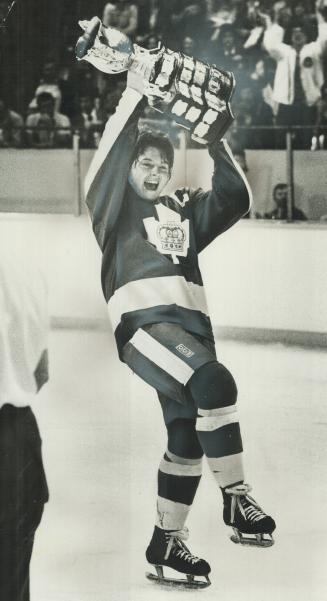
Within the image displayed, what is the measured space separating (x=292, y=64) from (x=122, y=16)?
56cm

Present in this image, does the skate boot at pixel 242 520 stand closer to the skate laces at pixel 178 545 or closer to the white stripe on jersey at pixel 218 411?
the skate laces at pixel 178 545

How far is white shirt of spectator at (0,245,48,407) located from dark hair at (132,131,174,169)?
53 cm

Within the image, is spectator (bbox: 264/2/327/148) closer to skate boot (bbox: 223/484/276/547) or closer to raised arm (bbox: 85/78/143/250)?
raised arm (bbox: 85/78/143/250)

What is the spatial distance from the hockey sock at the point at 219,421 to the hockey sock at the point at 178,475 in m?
0.05

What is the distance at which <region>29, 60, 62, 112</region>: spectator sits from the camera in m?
3.53

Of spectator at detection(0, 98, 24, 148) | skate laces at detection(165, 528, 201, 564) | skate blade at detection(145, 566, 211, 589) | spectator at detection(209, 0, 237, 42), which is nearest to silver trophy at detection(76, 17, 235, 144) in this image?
spectator at detection(209, 0, 237, 42)

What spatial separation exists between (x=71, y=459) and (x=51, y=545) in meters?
0.29

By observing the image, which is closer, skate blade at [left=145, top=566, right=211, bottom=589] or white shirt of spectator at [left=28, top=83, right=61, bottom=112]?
skate blade at [left=145, top=566, right=211, bottom=589]

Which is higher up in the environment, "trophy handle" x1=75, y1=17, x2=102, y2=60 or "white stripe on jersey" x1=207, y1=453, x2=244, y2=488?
"trophy handle" x1=75, y1=17, x2=102, y2=60

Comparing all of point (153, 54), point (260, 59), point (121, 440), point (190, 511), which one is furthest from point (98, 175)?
point (190, 511)

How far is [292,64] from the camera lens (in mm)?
3445

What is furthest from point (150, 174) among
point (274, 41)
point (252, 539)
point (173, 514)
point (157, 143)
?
point (252, 539)

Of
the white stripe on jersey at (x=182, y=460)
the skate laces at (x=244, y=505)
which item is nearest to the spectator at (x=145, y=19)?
the white stripe on jersey at (x=182, y=460)

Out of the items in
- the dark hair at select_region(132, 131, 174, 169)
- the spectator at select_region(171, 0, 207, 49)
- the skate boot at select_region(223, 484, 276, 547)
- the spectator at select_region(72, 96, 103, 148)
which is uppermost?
the spectator at select_region(171, 0, 207, 49)
